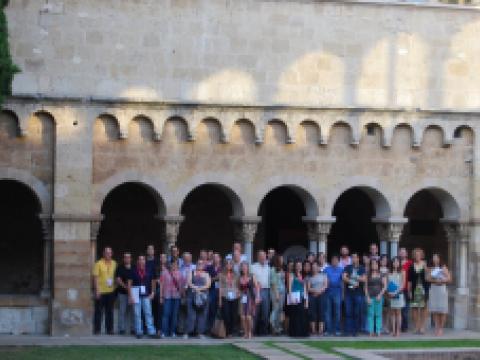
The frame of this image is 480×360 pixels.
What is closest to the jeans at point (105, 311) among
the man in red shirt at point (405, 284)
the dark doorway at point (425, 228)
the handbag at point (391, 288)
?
the handbag at point (391, 288)

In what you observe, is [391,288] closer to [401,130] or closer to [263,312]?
[263,312]

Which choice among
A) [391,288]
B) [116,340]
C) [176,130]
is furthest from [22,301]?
[391,288]

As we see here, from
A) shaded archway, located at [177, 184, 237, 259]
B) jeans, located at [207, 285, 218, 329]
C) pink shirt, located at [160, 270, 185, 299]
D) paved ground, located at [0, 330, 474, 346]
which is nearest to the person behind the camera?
paved ground, located at [0, 330, 474, 346]

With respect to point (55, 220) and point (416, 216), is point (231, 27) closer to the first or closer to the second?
point (55, 220)

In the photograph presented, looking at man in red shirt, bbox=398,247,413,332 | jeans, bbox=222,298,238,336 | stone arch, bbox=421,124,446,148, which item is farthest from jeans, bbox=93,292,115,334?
stone arch, bbox=421,124,446,148

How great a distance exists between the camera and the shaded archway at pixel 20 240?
2219 centimetres

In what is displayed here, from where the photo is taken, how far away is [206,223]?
23.6m

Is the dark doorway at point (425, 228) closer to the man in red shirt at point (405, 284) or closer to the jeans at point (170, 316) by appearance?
the man in red shirt at point (405, 284)

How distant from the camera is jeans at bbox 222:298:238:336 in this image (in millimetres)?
19453

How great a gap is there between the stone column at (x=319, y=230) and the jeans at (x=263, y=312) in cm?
164

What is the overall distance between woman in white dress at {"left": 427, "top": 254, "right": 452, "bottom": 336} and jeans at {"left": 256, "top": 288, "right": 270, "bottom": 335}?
2.81m

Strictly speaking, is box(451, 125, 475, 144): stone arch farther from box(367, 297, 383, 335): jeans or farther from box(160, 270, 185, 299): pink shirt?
box(160, 270, 185, 299): pink shirt

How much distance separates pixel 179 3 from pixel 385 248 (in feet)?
18.3

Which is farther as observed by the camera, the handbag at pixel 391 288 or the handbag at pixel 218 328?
the handbag at pixel 391 288
